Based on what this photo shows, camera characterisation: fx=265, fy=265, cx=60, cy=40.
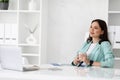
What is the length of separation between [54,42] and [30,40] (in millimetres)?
420

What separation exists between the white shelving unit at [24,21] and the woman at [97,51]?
3.49 feet

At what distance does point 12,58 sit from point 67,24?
2.28 m

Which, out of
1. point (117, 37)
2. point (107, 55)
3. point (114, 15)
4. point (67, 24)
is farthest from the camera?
point (67, 24)

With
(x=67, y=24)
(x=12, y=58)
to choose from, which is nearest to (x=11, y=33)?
(x=67, y=24)

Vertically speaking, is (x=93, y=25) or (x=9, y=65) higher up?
(x=93, y=25)

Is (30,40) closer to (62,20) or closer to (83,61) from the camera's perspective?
(62,20)

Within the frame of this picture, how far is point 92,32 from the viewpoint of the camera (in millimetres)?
3512

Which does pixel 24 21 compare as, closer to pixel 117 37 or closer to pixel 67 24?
pixel 67 24

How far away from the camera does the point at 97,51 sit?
333cm

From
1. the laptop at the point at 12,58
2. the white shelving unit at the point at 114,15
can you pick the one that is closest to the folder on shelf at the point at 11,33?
the white shelving unit at the point at 114,15

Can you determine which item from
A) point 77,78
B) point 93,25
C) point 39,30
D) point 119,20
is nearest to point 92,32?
point 93,25

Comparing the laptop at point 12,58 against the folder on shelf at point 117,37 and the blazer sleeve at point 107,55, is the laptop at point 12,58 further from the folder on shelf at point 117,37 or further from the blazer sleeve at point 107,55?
the folder on shelf at point 117,37

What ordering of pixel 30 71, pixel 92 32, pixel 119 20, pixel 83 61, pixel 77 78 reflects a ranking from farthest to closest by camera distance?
pixel 119 20 → pixel 92 32 → pixel 83 61 → pixel 30 71 → pixel 77 78

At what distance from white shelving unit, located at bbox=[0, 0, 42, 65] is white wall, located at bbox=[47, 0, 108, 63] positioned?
0.21 metres
